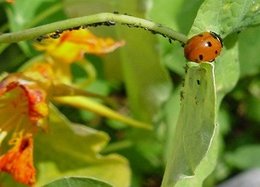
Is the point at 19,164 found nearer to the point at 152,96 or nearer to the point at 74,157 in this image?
the point at 74,157

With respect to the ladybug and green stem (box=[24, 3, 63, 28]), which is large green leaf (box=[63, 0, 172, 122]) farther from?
the ladybug

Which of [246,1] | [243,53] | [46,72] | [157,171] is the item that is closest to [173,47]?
[243,53]

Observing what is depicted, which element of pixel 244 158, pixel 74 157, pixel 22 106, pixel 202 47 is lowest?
pixel 244 158

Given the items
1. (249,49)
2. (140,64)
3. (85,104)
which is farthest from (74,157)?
(249,49)

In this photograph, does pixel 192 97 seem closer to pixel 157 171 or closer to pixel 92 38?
pixel 92 38

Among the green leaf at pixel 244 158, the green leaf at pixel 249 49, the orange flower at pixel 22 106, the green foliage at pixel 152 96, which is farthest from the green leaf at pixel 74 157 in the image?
the green leaf at pixel 244 158

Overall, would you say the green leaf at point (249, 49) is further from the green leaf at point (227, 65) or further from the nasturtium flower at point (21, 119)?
the nasturtium flower at point (21, 119)
